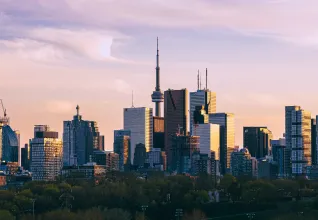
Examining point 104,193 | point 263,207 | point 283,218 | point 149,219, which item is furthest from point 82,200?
point 283,218

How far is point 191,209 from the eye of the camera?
17975cm

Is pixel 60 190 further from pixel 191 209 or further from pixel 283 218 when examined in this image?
pixel 283 218

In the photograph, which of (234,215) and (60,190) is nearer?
(234,215)

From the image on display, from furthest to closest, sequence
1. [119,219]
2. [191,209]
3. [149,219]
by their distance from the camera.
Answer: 1. [191,209]
2. [149,219]
3. [119,219]

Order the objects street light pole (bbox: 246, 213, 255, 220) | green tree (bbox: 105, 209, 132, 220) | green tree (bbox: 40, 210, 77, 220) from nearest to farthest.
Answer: green tree (bbox: 40, 210, 77, 220) → green tree (bbox: 105, 209, 132, 220) → street light pole (bbox: 246, 213, 255, 220)

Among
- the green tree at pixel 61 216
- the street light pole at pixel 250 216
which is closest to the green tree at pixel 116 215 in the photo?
the green tree at pixel 61 216

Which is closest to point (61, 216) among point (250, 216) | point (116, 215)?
point (116, 215)

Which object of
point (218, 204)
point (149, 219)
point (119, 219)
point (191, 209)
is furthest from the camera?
point (218, 204)

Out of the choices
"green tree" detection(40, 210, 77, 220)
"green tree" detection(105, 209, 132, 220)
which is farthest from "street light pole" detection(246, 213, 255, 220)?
"green tree" detection(40, 210, 77, 220)

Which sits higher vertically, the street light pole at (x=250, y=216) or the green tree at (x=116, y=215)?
the green tree at (x=116, y=215)

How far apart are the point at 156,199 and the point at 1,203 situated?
34.9 m

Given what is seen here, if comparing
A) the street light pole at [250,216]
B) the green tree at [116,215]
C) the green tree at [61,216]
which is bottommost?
the street light pole at [250,216]

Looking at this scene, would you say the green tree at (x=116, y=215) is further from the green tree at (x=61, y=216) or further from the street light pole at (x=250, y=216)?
the street light pole at (x=250, y=216)

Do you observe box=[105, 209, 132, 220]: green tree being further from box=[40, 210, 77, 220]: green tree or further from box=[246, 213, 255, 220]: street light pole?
box=[246, 213, 255, 220]: street light pole
